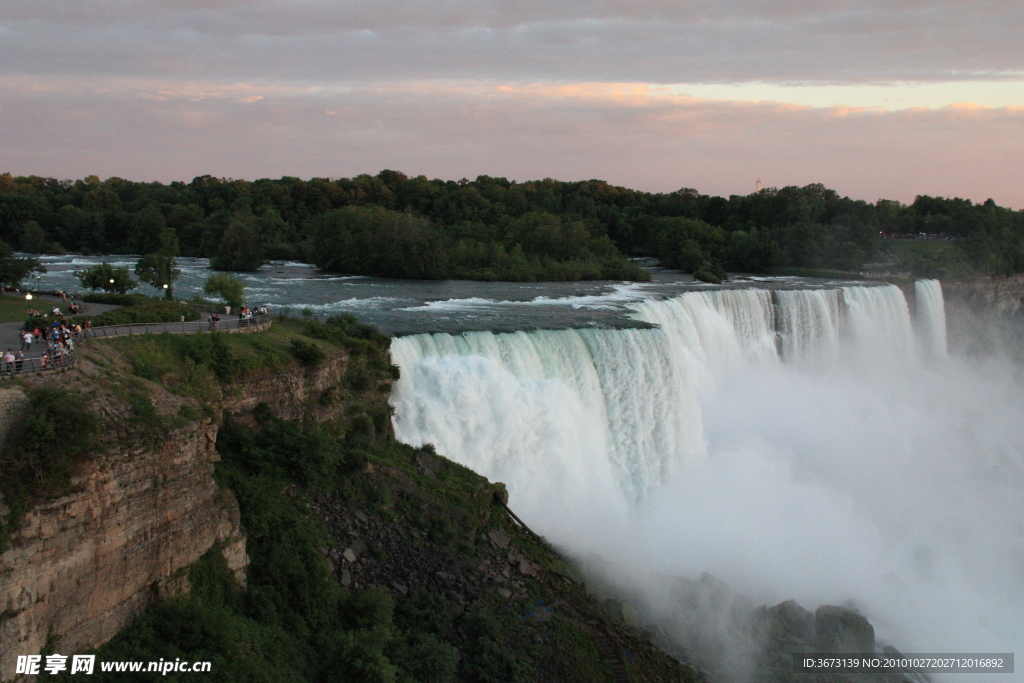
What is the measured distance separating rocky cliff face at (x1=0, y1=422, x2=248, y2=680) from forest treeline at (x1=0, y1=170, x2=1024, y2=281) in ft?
86.5

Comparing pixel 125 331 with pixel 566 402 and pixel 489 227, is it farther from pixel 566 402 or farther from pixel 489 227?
pixel 489 227

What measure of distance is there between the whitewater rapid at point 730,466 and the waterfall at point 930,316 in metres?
9.16

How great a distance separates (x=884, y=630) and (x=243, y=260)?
42.0 meters

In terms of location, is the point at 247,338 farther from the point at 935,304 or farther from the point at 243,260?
the point at 935,304

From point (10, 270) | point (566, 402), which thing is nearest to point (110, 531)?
point (566, 402)

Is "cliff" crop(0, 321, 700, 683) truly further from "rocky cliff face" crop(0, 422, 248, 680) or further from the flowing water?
the flowing water

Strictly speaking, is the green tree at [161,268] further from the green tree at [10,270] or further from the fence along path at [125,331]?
the fence along path at [125,331]

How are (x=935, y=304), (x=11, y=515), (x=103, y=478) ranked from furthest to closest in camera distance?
(x=935, y=304), (x=103, y=478), (x=11, y=515)

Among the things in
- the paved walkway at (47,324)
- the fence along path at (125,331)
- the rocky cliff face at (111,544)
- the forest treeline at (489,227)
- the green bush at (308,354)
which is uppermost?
the forest treeline at (489,227)

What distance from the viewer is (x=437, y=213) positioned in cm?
7231

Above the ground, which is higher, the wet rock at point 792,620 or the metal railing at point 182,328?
the metal railing at point 182,328

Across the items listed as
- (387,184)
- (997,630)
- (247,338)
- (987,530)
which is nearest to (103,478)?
(247,338)

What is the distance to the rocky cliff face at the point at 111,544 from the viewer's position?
9508 millimetres

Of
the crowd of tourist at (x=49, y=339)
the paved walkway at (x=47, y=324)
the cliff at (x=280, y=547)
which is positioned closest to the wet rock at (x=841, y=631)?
the cliff at (x=280, y=547)
